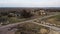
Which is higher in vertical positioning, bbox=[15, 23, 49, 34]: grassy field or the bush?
the bush

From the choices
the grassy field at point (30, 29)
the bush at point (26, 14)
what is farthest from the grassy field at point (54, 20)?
the bush at point (26, 14)

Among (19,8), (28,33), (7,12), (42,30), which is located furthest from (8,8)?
(42,30)

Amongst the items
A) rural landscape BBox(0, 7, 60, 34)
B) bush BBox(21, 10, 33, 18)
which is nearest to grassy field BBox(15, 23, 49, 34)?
rural landscape BBox(0, 7, 60, 34)

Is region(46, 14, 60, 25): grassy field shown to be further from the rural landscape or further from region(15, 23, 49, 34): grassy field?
region(15, 23, 49, 34): grassy field

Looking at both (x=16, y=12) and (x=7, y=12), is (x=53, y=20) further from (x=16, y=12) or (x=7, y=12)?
(x=7, y=12)

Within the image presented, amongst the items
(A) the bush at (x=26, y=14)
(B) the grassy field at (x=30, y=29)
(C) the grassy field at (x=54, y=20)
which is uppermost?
(A) the bush at (x=26, y=14)

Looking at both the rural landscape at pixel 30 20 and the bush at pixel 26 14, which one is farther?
the bush at pixel 26 14

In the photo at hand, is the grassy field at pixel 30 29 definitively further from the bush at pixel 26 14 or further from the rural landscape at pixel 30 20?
the bush at pixel 26 14

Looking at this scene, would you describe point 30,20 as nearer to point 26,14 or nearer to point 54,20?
point 26,14
